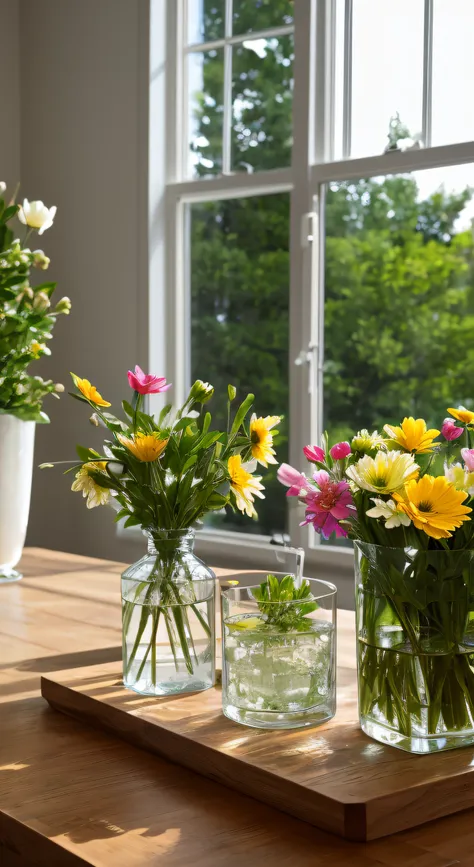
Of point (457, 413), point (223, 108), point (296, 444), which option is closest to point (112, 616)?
point (457, 413)

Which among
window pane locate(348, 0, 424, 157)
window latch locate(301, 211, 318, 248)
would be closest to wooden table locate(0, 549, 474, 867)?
window latch locate(301, 211, 318, 248)

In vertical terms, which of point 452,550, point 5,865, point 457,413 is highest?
point 457,413

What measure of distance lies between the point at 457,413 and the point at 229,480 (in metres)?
0.29

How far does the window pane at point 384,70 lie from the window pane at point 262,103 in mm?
233

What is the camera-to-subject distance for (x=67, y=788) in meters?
0.90

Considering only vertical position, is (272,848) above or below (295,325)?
below

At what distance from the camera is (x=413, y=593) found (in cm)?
87

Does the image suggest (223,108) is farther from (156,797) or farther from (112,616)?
(156,797)

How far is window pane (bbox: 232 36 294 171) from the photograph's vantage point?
3014 mm

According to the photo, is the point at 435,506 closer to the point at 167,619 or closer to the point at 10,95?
the point at 167,619

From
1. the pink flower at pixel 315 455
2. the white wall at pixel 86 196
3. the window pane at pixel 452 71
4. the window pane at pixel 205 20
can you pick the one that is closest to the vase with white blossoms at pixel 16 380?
the pink flower at pixel 315 455

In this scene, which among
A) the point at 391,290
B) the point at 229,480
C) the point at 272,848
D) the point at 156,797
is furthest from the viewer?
the point at 391,290

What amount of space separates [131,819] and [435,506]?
369 mm

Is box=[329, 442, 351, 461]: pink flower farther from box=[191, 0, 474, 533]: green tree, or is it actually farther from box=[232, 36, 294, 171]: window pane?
box=[232, 36, 294, 171]: window pane
